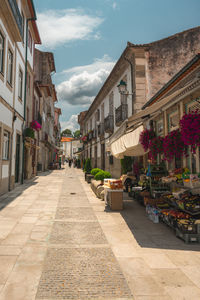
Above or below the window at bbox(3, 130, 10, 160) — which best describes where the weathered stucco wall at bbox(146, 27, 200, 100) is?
above

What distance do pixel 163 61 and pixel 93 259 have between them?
1093cm

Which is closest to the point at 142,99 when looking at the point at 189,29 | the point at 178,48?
the point at 178,48

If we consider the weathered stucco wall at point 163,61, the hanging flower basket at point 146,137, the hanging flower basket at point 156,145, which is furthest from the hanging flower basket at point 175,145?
the weathered stucco wall at point 163,61

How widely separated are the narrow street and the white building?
4209 millimetres

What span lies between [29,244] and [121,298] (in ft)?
6.96

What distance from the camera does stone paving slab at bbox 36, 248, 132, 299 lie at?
2.38m

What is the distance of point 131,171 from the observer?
11445 millimetres

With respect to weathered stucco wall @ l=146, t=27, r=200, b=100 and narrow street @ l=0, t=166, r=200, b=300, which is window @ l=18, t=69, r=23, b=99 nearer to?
weathered stucco wall @ l=146, t=27, r=200, b=100

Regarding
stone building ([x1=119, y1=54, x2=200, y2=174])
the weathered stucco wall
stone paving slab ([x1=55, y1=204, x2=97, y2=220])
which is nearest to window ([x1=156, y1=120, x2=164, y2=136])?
stone building ([x1=119, y1=54, x2=200, y2=174])

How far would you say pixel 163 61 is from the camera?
11.3m

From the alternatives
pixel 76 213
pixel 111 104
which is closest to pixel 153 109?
pixel 76 213

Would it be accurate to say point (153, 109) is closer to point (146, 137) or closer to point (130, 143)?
point (146, 137)

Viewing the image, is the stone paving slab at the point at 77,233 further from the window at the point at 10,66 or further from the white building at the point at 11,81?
the window at the point at 10,66

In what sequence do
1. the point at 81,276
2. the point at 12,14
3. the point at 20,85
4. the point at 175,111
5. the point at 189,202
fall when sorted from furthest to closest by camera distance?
1. the point at 20,85
2. the point at 12,14
3. the point at 175,111
4. the point at 189,202
5. the point at 81,276
